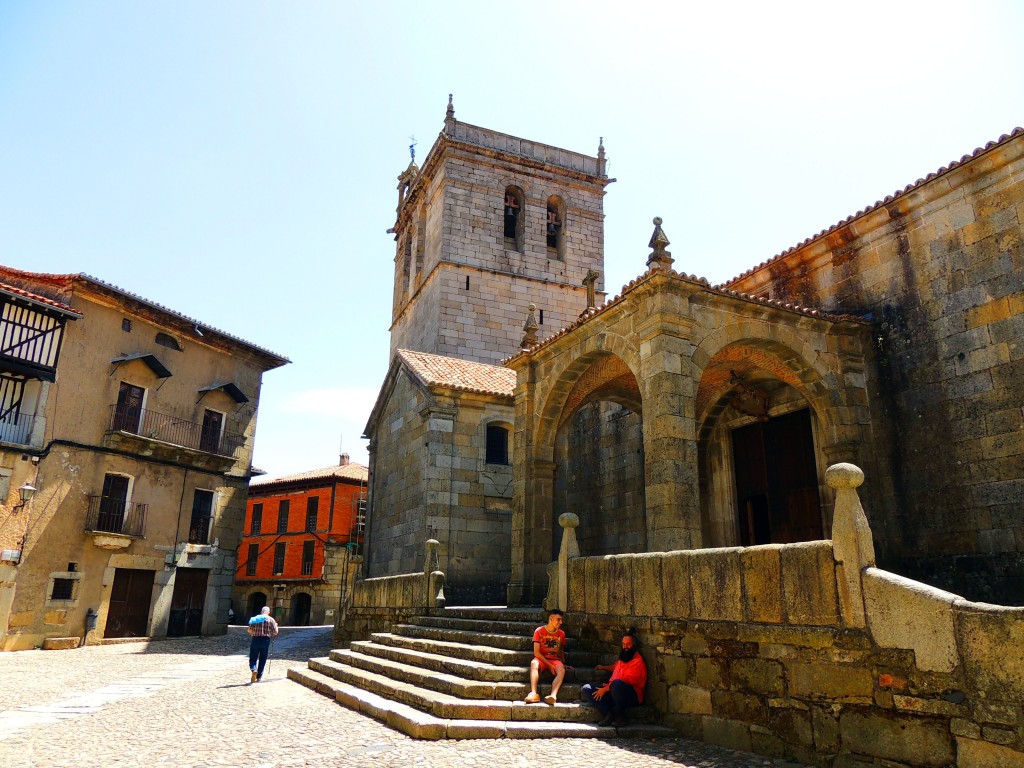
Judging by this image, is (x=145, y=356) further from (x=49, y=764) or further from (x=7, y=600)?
(x=49, y=764)

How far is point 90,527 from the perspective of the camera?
18.3 meters

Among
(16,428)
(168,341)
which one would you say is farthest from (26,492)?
(168,341)

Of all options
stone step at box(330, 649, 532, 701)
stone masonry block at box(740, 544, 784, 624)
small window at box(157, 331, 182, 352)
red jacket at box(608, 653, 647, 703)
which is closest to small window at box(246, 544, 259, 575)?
small window at box(157, 331, 182, 352)

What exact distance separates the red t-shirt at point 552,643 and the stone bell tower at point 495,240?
1714 cm

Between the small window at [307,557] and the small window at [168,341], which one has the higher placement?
the small window at [168,341]

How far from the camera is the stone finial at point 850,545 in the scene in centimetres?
495

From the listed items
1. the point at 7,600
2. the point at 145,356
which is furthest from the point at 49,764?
the point at 145,356

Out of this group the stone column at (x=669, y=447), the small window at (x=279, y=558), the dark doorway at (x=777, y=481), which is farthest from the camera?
the small window at (x=279, y=558)

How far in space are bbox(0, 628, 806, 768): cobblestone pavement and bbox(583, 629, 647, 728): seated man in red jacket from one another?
348 mm

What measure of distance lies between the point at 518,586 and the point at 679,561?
5261 millimetres

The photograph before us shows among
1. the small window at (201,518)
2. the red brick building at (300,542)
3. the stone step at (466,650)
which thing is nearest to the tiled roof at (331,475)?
the red brick building at (300,542)

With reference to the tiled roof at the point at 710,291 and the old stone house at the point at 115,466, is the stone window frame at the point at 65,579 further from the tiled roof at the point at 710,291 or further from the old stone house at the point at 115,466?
the tiled roof at the point at 710,291

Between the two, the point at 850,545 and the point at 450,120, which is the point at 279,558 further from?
the point at 850,545

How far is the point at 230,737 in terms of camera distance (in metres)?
6.37
